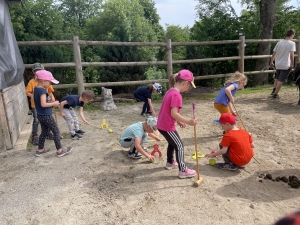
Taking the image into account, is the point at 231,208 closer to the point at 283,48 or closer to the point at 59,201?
the point at 59,201

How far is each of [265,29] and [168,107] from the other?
9418 mm

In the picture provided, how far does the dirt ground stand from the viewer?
290 cm

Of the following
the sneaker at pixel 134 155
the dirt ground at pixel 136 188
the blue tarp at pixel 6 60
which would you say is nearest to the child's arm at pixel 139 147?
the dirt ground at pixel 136 188

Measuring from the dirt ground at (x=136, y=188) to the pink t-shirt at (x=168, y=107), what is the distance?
0.71 m

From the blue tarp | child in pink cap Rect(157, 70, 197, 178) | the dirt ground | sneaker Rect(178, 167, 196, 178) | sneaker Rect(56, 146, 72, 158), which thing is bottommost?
the dirt ground

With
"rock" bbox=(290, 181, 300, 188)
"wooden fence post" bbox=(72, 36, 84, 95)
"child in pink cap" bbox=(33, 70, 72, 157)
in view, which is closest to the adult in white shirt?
"rock" bbox=(290, 181, 300, 188)

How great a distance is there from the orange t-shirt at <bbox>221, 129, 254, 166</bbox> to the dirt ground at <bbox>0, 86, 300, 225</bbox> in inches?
8.6

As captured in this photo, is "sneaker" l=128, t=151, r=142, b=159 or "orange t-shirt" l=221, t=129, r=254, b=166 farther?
"sneaker" l=128, t=151, r=142, b=159

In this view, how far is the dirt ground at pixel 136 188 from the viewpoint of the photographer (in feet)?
9.50

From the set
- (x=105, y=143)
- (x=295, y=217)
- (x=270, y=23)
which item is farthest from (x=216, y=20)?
(x=295, y=217)

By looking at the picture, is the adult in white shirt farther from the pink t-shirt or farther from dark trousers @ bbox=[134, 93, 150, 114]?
the pink t-shirt

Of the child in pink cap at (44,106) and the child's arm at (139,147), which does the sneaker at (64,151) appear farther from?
the child's arm at (139,147)

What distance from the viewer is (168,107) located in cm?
344

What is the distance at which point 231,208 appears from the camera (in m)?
2.95
